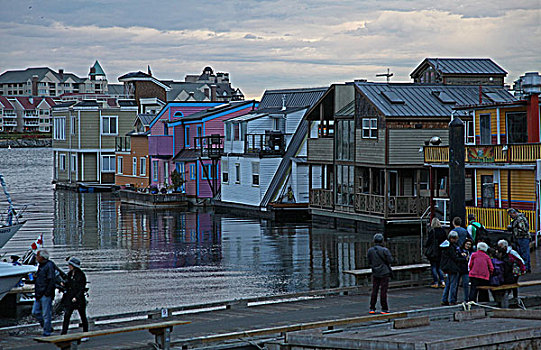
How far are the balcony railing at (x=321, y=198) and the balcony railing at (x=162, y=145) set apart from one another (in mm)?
19699

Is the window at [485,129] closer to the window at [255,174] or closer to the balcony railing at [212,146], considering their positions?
the window at [255,174]

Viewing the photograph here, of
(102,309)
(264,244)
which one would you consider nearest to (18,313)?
(102,309)

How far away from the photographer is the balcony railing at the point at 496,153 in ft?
106

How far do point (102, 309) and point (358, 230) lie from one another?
22.3m

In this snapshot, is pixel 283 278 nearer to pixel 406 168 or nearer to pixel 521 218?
pixel 521 218

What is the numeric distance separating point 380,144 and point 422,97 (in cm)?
383

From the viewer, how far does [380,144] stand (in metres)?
42.0

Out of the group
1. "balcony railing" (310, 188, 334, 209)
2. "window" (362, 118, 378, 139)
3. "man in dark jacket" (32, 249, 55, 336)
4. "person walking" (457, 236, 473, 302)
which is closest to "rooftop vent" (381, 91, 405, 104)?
"window" (362, 118, 378, 139)

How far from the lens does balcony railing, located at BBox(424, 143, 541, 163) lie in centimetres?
3241

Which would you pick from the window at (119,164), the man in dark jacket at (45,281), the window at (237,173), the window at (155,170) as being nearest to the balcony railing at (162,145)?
the window at (155,170)

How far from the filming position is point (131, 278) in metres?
29.2

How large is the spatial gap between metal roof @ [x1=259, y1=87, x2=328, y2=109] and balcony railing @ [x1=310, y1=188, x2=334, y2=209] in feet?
26.4

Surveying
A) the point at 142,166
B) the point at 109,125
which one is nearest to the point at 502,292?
the point at 142,166

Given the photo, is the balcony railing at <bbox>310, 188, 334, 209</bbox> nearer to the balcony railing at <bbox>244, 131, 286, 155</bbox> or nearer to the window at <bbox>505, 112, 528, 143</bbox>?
the balcony railing at <bbox>244, 131, 286, 155</bbox>
